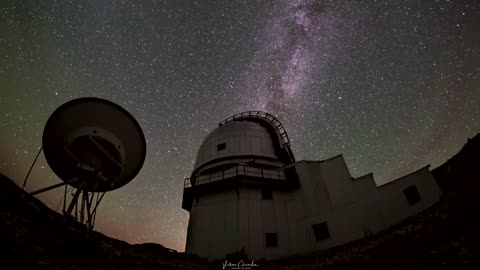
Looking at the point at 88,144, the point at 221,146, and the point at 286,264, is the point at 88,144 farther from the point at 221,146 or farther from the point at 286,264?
the point at 221,146

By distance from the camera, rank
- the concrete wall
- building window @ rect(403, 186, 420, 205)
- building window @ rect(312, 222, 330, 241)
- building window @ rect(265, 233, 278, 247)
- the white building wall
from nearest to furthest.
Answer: building window @ rect(403, 186, 420, 205) < the concrete wall < building window @ rect(312, 222, 330, 241) < the white building wall < building window @ rect(265, 233, 278, 247)

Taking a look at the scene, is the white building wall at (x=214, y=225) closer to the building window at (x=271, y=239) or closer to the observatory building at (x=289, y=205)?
the observatory building at (x=289, y=205)

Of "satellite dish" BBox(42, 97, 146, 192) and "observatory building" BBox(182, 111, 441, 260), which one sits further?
"observatory building" BBox(182, 111, 441, 260)

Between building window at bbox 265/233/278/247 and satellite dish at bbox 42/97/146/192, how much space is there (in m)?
11.7

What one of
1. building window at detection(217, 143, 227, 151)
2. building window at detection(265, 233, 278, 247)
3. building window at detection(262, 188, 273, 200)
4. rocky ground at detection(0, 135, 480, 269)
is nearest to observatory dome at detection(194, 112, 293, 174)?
building window at detection(217, 143, 227, 151)

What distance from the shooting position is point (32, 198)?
10.3m

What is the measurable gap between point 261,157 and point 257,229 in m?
7.66

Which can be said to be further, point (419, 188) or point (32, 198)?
point (419, 188)

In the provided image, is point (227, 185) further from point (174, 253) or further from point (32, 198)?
point (32, 198)

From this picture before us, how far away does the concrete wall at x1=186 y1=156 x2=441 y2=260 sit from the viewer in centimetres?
1692

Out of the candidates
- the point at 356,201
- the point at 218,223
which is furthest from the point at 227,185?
the point at 356,201

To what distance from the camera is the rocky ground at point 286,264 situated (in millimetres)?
7758

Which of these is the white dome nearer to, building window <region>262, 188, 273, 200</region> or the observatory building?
the observatory building

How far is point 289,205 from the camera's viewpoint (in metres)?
20.9
